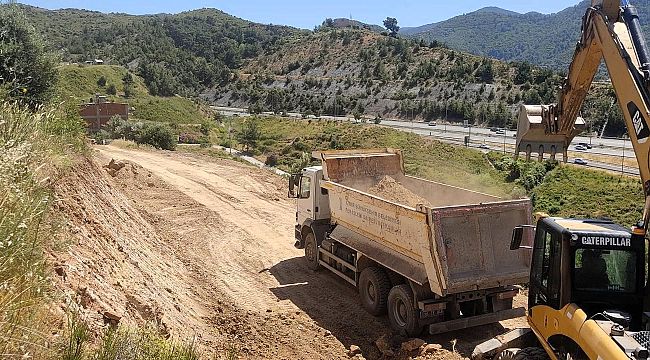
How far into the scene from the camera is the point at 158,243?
14.2 m

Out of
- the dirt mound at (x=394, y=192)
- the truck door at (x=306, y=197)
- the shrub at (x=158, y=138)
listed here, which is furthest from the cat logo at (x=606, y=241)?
the shrub at (x=158, y=138)

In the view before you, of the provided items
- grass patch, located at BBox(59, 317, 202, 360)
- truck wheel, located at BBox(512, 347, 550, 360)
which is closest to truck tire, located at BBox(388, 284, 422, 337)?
truck wheel, located at BBox(512, 347, 550, 360)

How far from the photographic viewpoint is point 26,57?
1510 centimetres

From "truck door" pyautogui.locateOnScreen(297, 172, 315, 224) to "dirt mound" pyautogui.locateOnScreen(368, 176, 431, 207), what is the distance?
152 cm

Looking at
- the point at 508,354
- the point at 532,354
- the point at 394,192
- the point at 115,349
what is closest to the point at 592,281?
the point at 532,354

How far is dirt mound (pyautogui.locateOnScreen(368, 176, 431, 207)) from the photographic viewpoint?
13.0 metres

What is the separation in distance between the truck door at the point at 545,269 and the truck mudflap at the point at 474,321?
9.25ft

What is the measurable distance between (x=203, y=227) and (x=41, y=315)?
517 inches

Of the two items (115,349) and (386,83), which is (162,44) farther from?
(115,349)

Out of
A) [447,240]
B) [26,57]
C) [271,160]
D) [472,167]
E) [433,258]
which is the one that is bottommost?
[271,160]

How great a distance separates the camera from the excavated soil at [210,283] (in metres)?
8.41

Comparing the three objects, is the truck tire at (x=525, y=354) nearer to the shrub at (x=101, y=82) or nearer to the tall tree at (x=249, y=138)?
the tall tree at (x=249, y=138)

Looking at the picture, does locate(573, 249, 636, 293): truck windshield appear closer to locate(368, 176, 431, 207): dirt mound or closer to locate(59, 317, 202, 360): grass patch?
locate(59, 317, 202, 360): grass patch

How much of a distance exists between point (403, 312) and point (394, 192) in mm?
3787
